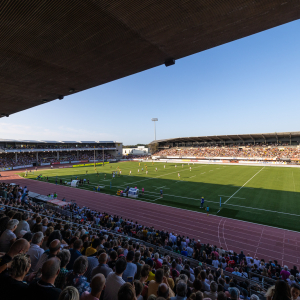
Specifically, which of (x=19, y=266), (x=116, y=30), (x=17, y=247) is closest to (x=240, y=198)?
(x=116, y=30)

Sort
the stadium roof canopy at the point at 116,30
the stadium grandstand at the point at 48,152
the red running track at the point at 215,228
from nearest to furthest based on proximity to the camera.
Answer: the stadium roof canopy at the point at 116,30
the red running track at the point at 215,228
the stadium grandstand at the point at 48,152

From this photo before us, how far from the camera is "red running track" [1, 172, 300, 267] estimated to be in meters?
12.5

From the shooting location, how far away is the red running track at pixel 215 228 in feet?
40.9

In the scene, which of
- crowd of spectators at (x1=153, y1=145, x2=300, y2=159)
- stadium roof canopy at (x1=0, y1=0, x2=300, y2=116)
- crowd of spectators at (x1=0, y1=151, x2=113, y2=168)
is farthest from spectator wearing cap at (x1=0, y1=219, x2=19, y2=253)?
crowd of spectators at (x1=153, y1=145, x2=300, y2=159)

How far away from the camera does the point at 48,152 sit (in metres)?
77.2

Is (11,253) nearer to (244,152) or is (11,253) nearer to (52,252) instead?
(52,252)

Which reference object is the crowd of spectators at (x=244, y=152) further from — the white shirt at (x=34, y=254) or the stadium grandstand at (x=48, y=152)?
the white shirt at (x=34, y=254)

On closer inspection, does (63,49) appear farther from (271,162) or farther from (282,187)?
(271,162)

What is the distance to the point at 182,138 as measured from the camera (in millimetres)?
90250

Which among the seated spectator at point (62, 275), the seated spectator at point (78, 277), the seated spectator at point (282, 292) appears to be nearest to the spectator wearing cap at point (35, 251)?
the seated spectator at point (62, 275)

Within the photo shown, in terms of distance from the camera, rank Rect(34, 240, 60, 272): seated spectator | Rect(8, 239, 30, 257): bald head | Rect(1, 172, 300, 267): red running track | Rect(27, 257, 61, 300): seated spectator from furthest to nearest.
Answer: Rect(1, 172, 300, 267): red running track
Rect(34, 240, 60, 272): seated spectator
Rect(8, 239, 30, 257): bald head
Rect(27, 257, 61, 300): seated spectator

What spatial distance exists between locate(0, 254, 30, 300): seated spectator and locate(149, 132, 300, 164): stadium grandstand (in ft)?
217

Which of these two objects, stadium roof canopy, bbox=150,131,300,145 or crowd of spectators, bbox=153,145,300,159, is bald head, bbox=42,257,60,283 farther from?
stadium roof canopy, bbox=150,131,300,145

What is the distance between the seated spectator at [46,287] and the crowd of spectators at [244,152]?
7178 cm
